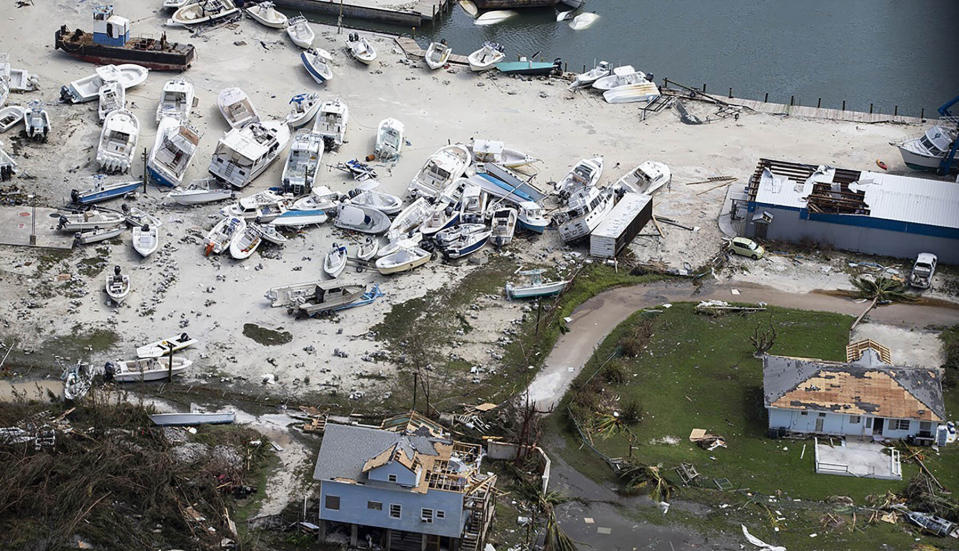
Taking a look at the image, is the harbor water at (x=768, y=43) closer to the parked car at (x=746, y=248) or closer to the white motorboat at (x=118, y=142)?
the parked car at (x=746, y=248)

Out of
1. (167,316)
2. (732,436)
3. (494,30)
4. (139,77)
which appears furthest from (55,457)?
(494,30)

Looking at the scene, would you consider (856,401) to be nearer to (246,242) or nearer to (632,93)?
(246,242)

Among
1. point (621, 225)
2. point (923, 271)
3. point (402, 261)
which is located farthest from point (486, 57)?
point (923, 271)

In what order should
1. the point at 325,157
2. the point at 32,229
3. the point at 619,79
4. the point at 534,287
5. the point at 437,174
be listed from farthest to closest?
the point at 619,79, the point at 325,157, the point at 437,174, the point at 32,229, the point at 534,287

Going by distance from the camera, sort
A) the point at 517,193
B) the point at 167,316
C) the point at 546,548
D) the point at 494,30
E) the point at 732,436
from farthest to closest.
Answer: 1. the point at 494,30
2. the point at 517,193
3. the point at 167,316
4. the point at 732,436
5. the point at 546,548

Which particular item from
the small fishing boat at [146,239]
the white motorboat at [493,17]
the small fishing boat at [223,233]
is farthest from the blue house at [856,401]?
the white motorboat at [493,17]

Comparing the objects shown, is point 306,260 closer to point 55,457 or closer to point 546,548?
point 55,457
